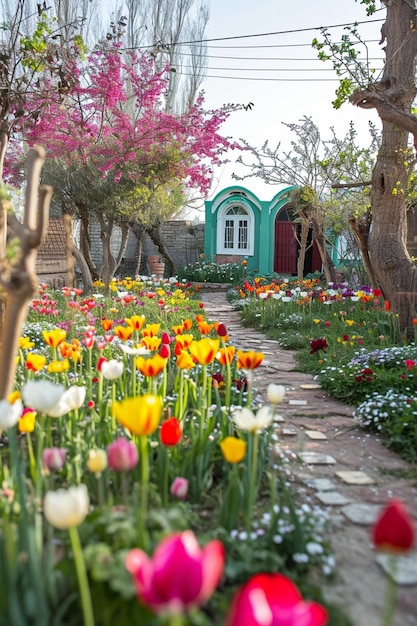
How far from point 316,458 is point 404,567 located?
3.79 ft

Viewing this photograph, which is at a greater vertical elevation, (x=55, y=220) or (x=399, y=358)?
(x=55, y=220)

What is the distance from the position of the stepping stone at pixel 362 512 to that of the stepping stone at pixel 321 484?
0.19m

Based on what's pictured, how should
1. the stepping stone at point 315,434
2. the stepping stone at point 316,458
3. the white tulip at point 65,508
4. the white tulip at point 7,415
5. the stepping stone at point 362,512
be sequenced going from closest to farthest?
the white tulip at point 65,508, the white tulip at point 7,415, the stepping stone at point 362,512, the stepping stone at point 316,458, the stepping stone at point 315,434

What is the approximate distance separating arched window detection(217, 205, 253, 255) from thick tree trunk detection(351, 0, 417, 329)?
13567 millimetres

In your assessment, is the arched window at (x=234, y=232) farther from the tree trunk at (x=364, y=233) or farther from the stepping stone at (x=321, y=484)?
the stepping stone at (x=321, y=484)

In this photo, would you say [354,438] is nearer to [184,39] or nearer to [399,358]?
[399,358]

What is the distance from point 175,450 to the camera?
2539mm

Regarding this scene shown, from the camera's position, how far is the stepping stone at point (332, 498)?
2518 millimetres

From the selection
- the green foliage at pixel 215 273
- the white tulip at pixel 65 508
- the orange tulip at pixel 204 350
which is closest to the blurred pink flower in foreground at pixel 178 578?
the white tulip at pixel 65 508

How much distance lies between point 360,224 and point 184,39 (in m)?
17.6

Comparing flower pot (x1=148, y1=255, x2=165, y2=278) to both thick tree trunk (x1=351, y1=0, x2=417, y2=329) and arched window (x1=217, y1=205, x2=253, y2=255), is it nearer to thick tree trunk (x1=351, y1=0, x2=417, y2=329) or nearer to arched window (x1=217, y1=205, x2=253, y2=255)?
arched window (x1=217, y1=205, x2=253, y2=255)

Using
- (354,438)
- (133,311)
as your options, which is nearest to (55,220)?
(133,311)

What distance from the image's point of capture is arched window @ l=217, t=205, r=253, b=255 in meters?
20.7

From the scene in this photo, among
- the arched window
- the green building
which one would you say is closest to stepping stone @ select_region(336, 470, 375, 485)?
the green building
